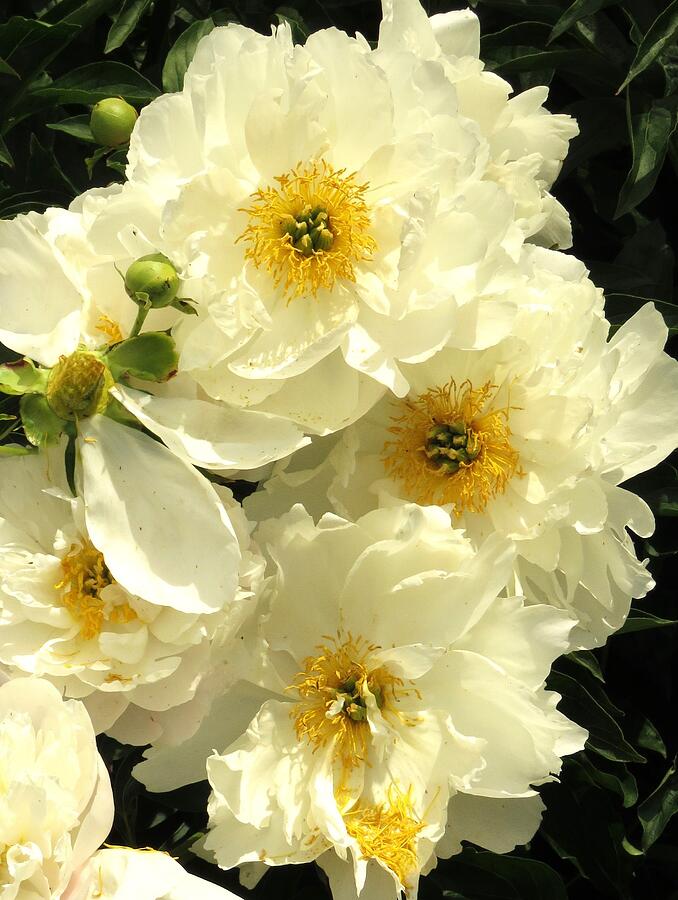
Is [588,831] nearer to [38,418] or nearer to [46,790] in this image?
[46,790]

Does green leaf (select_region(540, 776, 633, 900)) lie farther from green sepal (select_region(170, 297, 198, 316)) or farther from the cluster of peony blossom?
green sepal (select_region(170, 297, 198, 316))

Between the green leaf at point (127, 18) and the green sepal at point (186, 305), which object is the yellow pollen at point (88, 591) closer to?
the green sepal at point (186, 305)

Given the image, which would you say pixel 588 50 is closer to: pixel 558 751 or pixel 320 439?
pixel 320 439

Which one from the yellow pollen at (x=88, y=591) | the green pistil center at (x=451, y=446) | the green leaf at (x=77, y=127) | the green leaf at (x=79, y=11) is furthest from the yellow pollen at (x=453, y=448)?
the green leaf at (x=79, y=11)

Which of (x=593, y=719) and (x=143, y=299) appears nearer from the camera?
(x=143, y=299)

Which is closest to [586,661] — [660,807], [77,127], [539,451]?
[660,807]

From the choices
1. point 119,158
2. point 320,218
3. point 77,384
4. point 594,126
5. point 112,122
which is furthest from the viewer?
point 594,126
